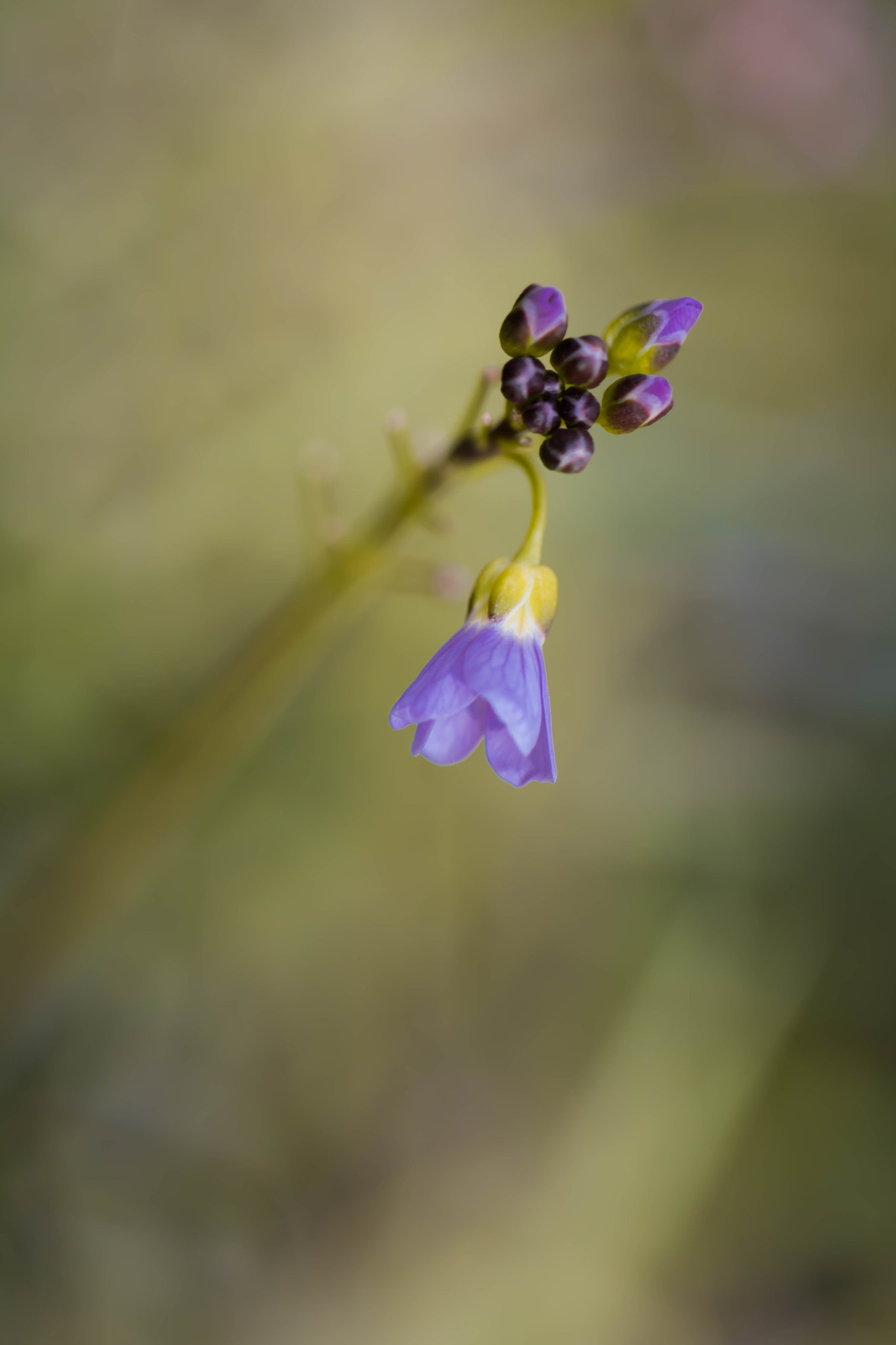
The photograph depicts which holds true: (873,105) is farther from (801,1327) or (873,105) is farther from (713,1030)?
(801,1327)

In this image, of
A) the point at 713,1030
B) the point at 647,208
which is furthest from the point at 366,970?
the point at 647,208

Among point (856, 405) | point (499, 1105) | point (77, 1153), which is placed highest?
point (856, 405)

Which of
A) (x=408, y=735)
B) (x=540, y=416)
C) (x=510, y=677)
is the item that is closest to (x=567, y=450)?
(x=540, y=416)

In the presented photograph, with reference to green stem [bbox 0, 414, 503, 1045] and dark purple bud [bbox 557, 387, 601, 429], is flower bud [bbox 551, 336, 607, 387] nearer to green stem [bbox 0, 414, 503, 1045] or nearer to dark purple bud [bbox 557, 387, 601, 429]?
dark purple bud [bbox 557, 387, 601, 429]

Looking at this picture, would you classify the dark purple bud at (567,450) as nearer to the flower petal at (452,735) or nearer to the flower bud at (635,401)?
the flower bud at (635,401)

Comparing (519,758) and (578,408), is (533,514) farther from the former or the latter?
(519,758)
